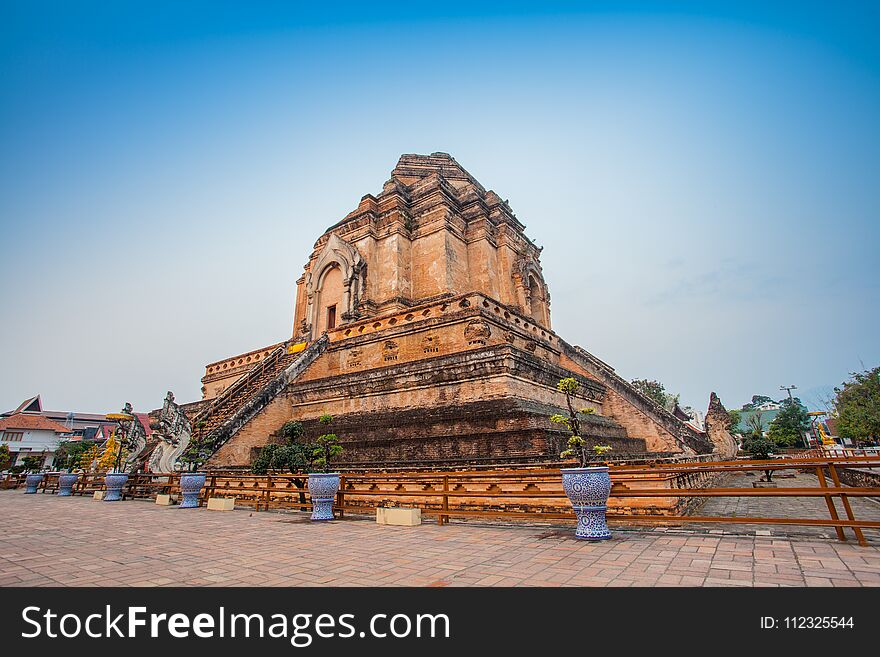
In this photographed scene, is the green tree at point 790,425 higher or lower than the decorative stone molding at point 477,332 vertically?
lower

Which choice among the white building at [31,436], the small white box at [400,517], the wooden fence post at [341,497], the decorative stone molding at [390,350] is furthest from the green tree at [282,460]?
the white building at [31,436]

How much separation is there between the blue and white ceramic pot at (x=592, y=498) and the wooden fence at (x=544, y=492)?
0.23 metres

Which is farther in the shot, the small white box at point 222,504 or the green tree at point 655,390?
the green tree at point 655,390

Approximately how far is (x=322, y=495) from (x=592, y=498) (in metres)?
5.08

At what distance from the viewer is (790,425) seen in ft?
154

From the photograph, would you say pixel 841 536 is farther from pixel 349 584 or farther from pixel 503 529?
pixel 349 584

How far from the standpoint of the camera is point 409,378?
13719mm

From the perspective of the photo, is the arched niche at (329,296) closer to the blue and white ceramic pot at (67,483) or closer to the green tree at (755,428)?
the blue and white ceramic pot at (67,483)

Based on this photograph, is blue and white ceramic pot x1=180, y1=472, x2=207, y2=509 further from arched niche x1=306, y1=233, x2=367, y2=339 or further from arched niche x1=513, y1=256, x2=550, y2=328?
arched niche x1=513, y1=256, x2=550, y2=328

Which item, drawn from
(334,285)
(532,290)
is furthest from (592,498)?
(532,290)

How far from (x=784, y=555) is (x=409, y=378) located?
399 inches

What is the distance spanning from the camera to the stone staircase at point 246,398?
13.3 meters

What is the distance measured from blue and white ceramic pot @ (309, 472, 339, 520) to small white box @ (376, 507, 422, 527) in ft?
3.76

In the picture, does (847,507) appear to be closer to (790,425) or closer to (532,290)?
(532,290)
